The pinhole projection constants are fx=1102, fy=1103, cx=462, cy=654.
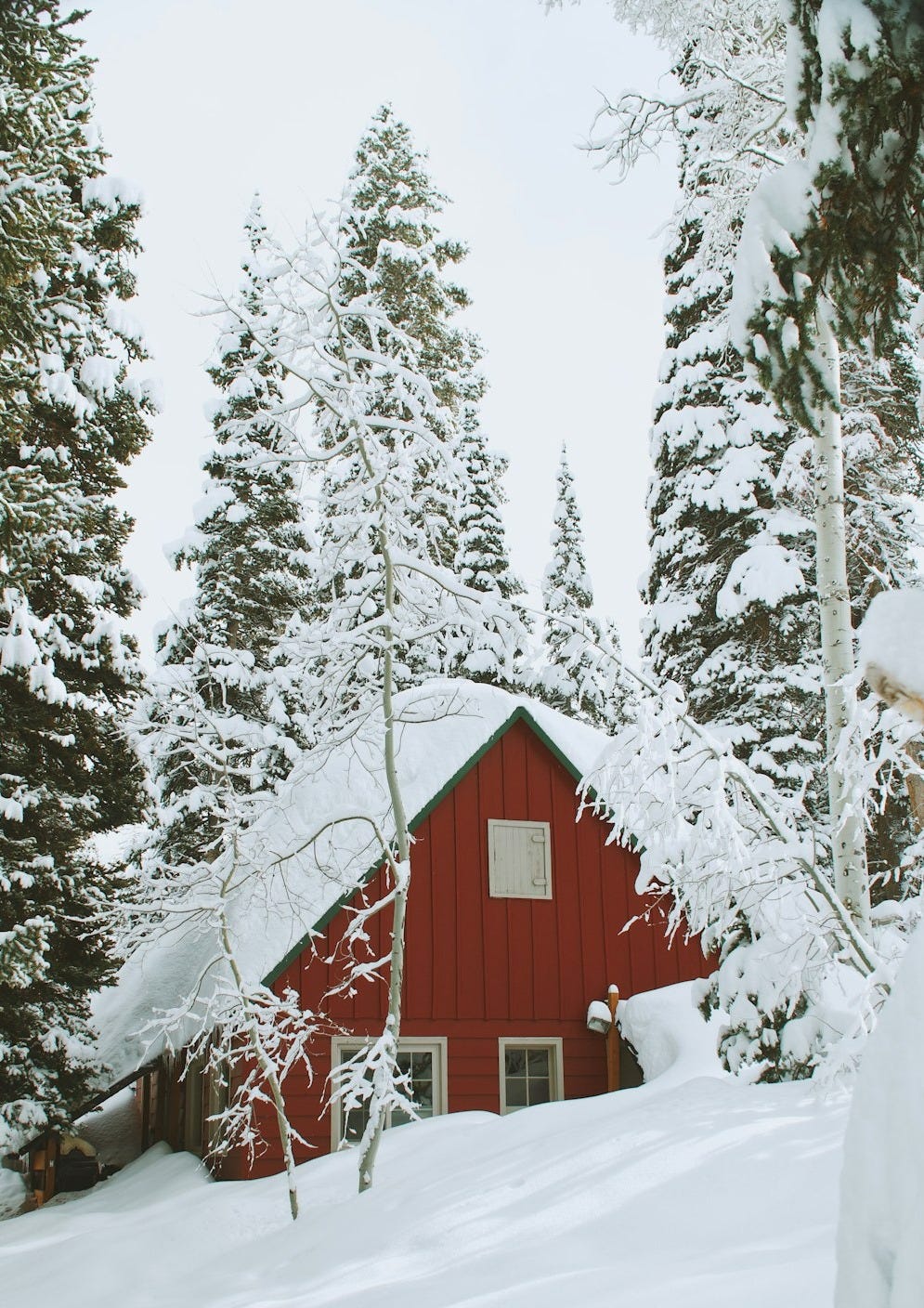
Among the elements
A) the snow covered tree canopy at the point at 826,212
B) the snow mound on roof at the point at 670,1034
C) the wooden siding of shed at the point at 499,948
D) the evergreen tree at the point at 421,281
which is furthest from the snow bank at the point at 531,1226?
the evergreen tree at the point at 421,281

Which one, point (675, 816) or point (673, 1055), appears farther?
point (673, 1055)

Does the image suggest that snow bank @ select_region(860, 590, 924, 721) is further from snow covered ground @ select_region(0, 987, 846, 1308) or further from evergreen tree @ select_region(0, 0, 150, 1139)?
evergreen tree @ select_region(0, 0, 150, 1139)

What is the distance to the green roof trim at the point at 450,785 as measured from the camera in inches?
485

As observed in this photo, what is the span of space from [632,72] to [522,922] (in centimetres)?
968

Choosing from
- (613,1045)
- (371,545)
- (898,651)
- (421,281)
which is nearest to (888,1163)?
(898,651)

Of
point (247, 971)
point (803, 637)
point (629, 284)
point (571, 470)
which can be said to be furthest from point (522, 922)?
point (571, 470)

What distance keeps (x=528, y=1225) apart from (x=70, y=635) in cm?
1003

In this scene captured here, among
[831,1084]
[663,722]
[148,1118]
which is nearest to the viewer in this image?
[831,1084]

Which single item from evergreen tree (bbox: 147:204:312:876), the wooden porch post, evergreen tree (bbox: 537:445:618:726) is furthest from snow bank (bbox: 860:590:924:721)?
evergreen tree (bbox: 537:445:618:726)

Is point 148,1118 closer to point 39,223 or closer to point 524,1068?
point 524,1068

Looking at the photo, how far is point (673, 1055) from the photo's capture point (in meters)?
12.4

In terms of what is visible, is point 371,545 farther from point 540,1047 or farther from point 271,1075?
point 540,1047

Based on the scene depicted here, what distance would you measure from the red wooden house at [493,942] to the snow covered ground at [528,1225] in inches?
100

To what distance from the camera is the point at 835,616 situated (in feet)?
29.0
